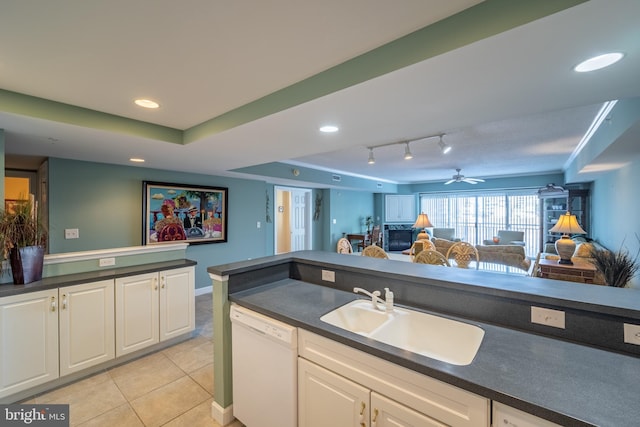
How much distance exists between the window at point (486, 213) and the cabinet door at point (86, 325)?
8.77 metres

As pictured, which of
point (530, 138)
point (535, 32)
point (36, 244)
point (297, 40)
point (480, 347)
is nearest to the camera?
point (535, 32)

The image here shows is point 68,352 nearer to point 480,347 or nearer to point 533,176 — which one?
point 480,347

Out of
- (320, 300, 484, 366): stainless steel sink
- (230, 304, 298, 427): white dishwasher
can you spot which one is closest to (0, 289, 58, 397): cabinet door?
(230, 304, 298, 427): white dishwasher

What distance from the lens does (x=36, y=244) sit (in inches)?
85.4

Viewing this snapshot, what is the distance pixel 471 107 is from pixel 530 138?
2.74m

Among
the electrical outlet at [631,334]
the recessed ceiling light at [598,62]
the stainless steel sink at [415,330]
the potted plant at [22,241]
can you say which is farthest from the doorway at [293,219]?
the electrical outlet at [631,334]

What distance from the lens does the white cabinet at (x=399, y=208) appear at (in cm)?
896

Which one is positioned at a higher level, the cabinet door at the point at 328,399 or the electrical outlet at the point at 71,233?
the electrical outlet at the point at 71,233

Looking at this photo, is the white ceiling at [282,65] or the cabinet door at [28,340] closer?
the white ceiling at [282,65]

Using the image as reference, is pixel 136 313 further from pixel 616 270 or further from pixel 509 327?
pixel 616 270

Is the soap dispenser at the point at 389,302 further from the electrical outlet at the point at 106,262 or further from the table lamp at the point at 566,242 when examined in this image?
the electrical outlet at the point at 106,262

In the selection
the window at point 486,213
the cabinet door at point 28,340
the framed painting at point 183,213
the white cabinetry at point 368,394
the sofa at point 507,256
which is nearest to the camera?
the white cabinetry at point 368,394

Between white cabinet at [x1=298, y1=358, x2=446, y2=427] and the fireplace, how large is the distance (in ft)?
25.7

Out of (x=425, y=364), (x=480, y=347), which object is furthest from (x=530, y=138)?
(x=425, y=364)
